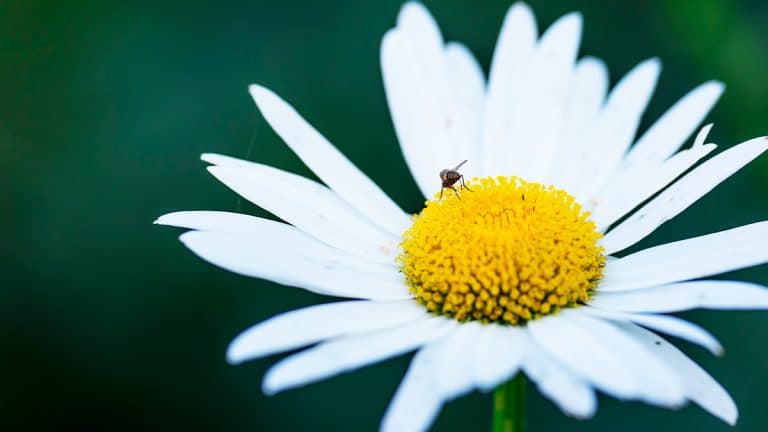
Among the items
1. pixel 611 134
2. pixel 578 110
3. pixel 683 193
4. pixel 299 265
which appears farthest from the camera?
pixel 578 110

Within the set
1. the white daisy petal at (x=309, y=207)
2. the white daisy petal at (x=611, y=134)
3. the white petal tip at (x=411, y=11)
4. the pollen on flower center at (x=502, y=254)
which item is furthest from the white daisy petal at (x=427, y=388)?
the white petal tip at (x=411, y=11)

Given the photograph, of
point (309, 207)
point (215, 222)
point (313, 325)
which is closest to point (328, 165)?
point (309, 207)

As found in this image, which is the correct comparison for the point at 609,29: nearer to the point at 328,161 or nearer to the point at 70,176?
the point at 328,161

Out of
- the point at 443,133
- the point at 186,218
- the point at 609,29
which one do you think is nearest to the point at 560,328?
the point at 186,218

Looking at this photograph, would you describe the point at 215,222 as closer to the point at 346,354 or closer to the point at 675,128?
the point at 346,354

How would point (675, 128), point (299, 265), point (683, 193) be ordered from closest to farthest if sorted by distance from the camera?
point (299, 265)
point (683, 193)
point (675, 128)

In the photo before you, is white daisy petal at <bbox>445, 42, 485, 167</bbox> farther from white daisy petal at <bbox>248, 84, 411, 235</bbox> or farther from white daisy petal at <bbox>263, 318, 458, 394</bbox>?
white daisy petal at <bbox>263, 318, 458, 394</bbox>

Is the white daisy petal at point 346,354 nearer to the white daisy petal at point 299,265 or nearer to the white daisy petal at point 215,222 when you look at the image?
Answer: the white daisy petal at point 299,265

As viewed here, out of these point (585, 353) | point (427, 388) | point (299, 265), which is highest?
point (299, 265)
